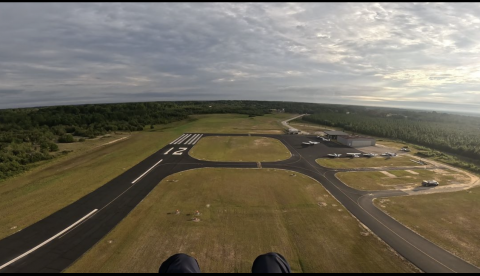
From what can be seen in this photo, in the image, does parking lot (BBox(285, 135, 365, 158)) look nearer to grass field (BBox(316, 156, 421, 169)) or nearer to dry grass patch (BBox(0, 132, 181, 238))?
grass field (BBox(316, 156, 421, 169))

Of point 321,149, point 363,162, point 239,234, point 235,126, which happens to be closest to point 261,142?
point 321,149

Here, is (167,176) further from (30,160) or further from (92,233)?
(30,160)

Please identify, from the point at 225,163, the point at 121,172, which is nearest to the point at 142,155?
the point at 121,172

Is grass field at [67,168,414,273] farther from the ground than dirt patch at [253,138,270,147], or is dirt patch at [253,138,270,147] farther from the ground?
dirt patch at [253,138,270,147]

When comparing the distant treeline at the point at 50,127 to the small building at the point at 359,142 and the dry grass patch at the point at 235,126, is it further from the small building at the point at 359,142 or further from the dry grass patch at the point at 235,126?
the small building at the point at 359,142

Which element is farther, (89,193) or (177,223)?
(89,193)

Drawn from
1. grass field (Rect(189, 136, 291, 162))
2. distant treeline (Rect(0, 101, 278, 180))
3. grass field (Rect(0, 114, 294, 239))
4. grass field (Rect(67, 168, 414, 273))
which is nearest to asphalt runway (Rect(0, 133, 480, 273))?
grass field (Rect(67, 168, 414, 273))
